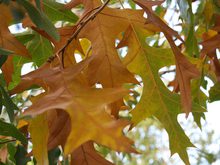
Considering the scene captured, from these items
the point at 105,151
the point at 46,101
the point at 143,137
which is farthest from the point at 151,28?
the point at 143,137

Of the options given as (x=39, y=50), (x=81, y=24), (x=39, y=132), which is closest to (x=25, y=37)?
(x=39, y=50)

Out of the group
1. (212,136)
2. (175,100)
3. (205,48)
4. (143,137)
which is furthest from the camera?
(212,136)

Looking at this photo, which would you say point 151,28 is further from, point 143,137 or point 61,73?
point 143,137

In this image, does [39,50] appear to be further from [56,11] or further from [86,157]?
[86,157]

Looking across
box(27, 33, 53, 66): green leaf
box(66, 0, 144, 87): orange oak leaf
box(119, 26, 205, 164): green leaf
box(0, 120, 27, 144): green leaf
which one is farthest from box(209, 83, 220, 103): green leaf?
box(0, 120, 27, 144): green leaf

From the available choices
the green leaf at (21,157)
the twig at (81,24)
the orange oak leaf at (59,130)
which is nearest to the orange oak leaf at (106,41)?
the twig at (81,24)

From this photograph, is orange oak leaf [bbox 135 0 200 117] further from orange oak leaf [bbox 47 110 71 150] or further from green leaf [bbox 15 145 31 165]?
green leaf [bbox 15 145 31 165]

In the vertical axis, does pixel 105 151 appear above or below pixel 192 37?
below
